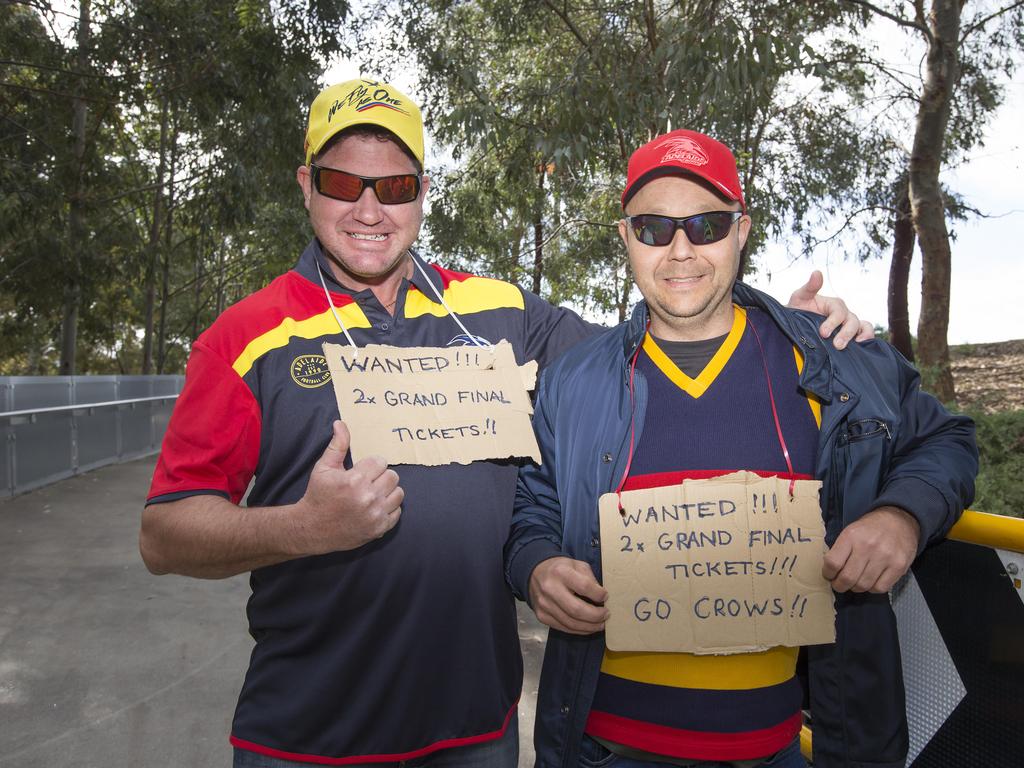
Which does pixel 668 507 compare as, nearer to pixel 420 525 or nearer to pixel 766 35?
pixel 420 525

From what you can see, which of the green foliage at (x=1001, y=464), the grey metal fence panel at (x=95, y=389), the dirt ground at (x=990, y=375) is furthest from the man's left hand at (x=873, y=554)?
the grey metal fence panel at (x=95, y=389)

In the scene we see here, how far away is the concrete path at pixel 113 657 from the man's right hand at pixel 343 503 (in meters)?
2.75

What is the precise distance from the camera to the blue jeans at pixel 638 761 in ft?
6.50

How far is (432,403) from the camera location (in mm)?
2062

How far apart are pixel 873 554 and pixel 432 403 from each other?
100 centimetres

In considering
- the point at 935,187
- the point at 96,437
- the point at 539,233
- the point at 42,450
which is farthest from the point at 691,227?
the point at 539,233

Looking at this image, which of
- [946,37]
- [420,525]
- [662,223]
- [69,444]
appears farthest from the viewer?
[69,444]

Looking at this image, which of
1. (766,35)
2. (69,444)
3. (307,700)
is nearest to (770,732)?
(307,700)

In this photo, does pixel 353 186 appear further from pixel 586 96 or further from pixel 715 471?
pixel 586 96

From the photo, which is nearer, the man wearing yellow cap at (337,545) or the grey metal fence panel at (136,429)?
the man wearing yellow cap at (337,545)

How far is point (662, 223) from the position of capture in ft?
7.24

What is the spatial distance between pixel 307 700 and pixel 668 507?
36.4 inches

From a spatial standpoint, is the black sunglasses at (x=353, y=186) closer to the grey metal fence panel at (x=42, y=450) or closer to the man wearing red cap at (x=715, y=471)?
the man wearing red cap at (x=715, y=471)

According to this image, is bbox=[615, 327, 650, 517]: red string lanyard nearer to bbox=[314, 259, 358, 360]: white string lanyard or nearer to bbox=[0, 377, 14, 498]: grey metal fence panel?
bbox=[314, 259, 358, 360]: white string lanyard
